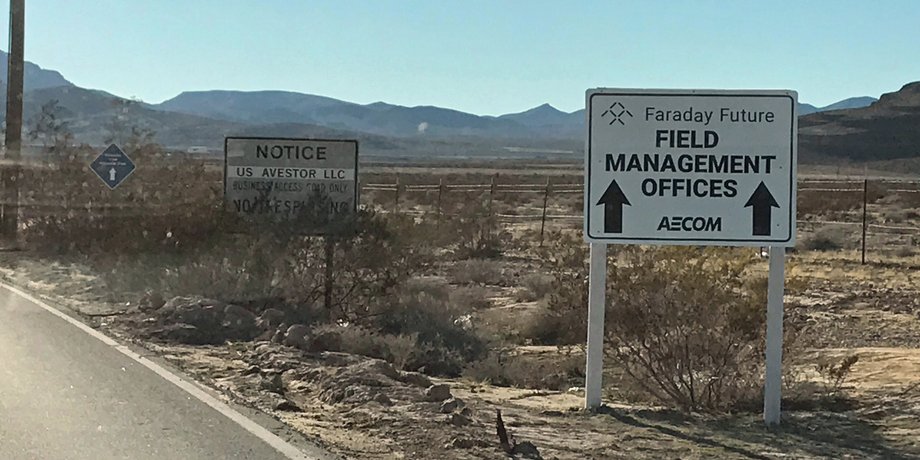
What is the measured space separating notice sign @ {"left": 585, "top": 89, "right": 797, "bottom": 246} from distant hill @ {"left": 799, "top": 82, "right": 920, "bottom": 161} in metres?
103

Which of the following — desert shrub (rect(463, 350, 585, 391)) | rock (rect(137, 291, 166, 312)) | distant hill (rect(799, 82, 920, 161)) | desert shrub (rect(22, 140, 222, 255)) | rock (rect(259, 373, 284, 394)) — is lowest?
desert shrub (rect(463, 350, 585, 391))

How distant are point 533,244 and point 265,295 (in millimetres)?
15443

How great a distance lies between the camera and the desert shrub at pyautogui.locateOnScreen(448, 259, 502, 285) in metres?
22.7

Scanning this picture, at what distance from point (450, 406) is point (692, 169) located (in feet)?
8.70

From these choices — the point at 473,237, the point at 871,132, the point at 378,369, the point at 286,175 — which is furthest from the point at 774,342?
the point at 871,132

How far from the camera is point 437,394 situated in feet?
31.1

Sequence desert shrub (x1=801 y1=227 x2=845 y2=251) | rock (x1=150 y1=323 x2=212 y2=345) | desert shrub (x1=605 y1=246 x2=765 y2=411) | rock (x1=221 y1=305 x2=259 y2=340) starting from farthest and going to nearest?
desert shrub (x1=801 y1=227 x2=845 y2=251) → rock (x1=221 y1=305 x2=259 y2=340) → rock (x1=150 y1=323 x2=212 y2=345) → desert shrub (x1=605 y1=246 x2=765 y2=411)

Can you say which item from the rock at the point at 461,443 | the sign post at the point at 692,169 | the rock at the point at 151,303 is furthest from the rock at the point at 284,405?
the rock at the point at 151,303

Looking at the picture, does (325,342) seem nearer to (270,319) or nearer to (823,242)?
(270,319)

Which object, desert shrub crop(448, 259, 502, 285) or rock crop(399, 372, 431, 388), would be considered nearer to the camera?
rock crop(399, 372, 431, 388)

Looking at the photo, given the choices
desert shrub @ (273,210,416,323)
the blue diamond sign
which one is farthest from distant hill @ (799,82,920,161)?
desert shrub @ (273,210,416,323)

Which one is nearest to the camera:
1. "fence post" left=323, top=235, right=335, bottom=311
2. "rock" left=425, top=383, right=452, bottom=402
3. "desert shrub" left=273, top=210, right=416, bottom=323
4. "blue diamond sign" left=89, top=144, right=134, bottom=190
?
"rock" left=425, top=383, right=452, bottom=402

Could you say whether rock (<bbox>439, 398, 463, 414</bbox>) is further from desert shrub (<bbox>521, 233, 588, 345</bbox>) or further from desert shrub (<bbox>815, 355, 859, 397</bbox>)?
desert shrub (<bbox>521, 233, 588, 345</bbox>)

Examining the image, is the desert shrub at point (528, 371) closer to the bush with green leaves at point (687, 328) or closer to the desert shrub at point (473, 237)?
the bush with green leaves at point (687, 328)
